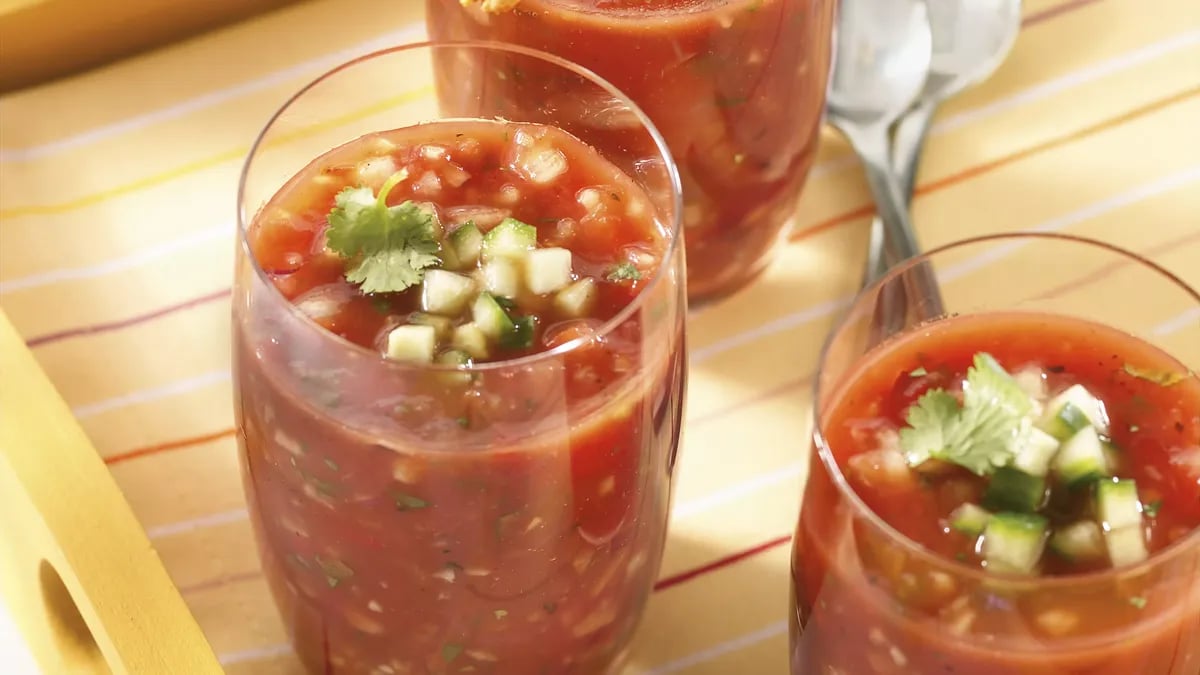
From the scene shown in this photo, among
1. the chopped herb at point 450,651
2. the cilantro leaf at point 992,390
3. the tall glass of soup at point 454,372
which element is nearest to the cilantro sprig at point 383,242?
the tall glass of soup at point 454,372

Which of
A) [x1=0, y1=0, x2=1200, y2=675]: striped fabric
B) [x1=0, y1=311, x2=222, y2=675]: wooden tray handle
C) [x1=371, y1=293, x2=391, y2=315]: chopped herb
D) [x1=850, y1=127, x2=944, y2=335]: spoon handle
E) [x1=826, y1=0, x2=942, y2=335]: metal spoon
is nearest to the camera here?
[x1=371, y1=293, x2=391, y2=315]: chopped herb

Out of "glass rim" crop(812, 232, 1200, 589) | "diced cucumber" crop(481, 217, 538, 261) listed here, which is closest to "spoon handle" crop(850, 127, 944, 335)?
"glass rim" crop(812, 232, 1200, 589)

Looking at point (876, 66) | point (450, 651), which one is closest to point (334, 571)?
point (450, 651)

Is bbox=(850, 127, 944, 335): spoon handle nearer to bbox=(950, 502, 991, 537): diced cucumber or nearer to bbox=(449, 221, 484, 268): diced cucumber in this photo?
bbox=(950, 502, 991, 537): diced cucumber

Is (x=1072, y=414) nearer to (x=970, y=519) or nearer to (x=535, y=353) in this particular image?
(x=970, y=519)

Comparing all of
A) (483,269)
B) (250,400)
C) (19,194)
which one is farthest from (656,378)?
(19,194)

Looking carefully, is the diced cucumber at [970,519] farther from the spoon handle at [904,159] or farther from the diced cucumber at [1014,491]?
the spoon handle at [904,159]
